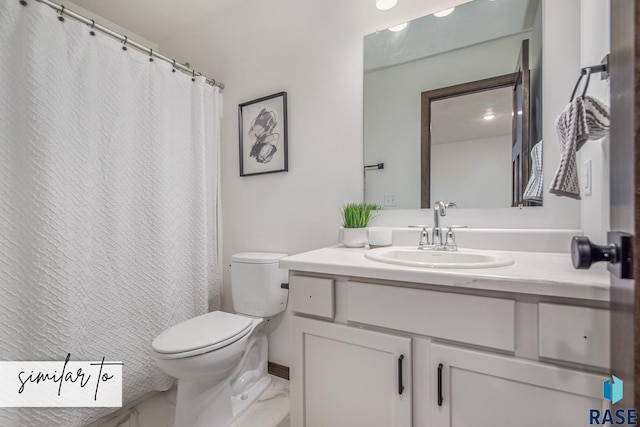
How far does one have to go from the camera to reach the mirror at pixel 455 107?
117cm

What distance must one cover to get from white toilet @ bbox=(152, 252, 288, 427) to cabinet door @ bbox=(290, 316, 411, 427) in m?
0.37

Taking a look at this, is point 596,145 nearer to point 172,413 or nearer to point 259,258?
point 259,258

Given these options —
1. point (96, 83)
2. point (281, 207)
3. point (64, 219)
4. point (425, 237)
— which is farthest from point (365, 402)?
point (96, 83)

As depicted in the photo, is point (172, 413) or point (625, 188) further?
point (172, 413)

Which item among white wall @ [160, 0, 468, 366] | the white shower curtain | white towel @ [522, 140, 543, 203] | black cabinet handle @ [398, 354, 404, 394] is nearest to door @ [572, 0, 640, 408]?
black cabinet handle @ [398, 354, 404, 394]

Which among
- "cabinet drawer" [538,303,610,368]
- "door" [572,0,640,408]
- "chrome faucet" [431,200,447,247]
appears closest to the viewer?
"door" [572,0,640,408]

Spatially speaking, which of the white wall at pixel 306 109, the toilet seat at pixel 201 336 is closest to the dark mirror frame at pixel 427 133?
the white wall at pixel 306 109

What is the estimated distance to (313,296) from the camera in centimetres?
98

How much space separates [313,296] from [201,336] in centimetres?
58

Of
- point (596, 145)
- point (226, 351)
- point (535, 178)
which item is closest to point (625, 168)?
point (596, 145)

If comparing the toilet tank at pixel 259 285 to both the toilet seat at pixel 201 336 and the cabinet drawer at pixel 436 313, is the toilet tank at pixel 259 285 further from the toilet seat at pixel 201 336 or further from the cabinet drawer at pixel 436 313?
the cabinet drawer at pixel 436 313

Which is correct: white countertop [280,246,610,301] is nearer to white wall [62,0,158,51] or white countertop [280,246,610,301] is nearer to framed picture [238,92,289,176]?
framed picture [238,92,289,176]

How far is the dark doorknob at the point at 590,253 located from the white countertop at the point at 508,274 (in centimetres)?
27

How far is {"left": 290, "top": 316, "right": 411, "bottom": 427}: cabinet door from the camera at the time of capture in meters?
0.84
